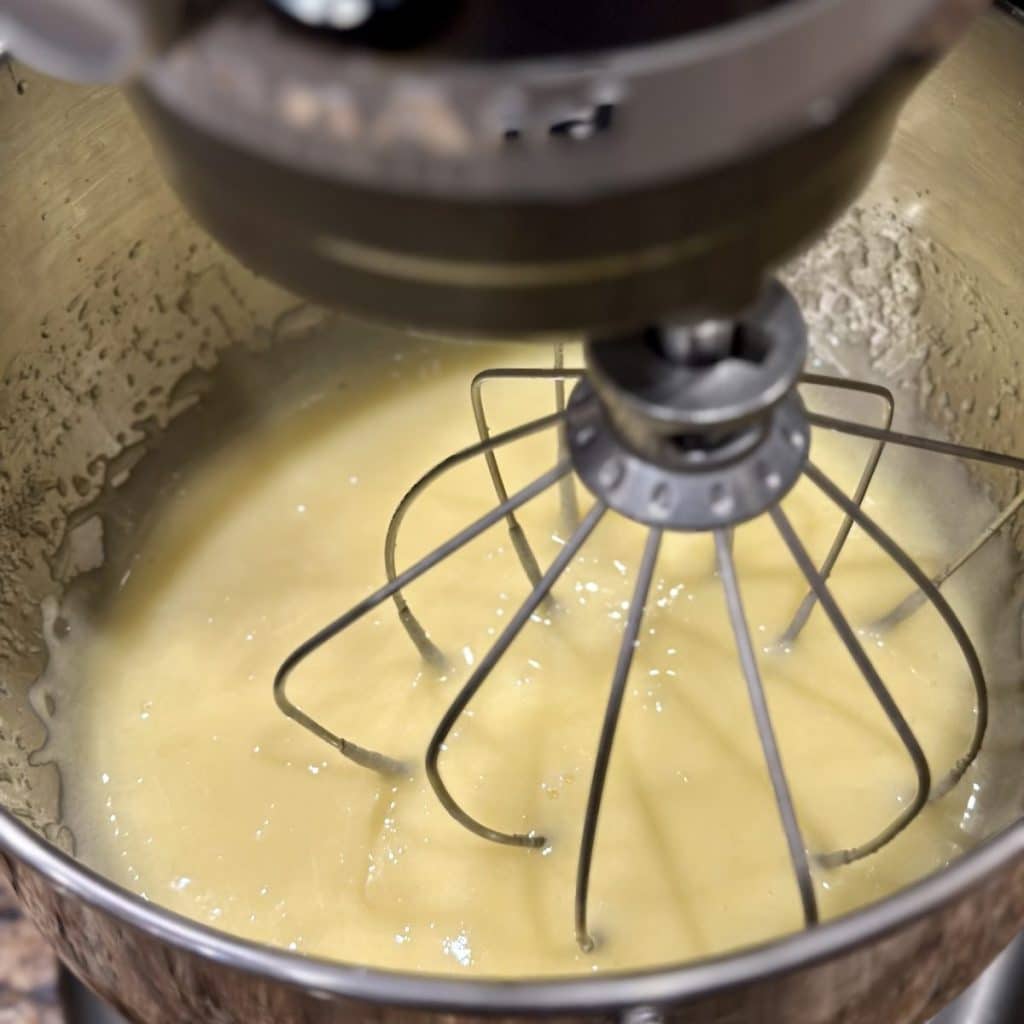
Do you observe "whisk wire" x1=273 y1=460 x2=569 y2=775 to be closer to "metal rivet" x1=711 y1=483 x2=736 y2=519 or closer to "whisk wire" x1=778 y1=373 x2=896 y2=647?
"metal rivet" x1=711 y1=483 x2=736 y2=519

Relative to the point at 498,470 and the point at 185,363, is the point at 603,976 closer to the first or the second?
the point at 498,470

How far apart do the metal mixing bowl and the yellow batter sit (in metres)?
0.05

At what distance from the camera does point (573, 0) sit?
0.38 metres

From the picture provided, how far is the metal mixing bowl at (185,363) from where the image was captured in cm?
49

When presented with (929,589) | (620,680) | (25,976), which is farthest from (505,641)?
(25,976)

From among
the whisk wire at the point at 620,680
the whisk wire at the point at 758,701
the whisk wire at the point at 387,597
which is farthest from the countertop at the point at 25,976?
the whisk wire at the point at 758,701

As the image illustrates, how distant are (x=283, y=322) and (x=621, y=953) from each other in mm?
527

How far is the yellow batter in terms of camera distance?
731mm

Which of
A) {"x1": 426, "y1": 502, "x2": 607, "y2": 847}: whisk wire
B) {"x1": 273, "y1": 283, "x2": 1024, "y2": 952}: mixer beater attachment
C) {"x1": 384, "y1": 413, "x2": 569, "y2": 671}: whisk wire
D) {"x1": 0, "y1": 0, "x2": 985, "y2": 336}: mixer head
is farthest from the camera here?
{"x1": 384, "y1": 413, "x2": 569, "y2": 671}: whisk wire

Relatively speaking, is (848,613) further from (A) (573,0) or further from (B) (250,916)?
(A) (573,0)

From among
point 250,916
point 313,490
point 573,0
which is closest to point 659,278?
point 573,0

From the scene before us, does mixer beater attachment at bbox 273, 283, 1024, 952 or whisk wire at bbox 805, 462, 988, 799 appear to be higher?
mixer beater attachment at bbox 273, 283, 1024, 952

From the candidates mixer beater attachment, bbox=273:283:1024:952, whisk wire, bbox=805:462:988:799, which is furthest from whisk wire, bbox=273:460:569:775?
whisk wire, bbox=805:462:988:799

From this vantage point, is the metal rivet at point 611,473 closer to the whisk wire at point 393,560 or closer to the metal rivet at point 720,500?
the metal rivet at point 720,500
